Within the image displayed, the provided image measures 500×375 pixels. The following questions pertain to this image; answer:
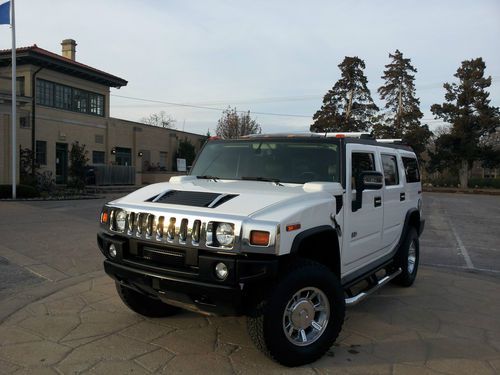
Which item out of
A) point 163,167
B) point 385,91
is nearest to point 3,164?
point 163,167

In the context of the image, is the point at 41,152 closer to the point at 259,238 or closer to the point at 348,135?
the point at 348,135

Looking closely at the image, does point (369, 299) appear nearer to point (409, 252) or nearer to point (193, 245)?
point (409, 252)

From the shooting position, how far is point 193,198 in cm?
399

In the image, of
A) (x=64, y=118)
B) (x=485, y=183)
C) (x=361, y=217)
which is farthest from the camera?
(x=485, y=183)

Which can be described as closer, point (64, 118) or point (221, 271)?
point (221, 271)

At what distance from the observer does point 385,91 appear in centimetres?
4947

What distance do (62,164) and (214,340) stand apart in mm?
26254

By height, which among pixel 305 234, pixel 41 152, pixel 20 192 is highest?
pixel 41 152

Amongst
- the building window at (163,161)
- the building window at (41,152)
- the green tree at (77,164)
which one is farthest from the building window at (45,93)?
the building window at (163,161)

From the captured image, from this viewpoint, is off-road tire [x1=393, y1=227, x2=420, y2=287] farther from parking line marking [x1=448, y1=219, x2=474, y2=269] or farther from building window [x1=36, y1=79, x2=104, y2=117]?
building window [x1=36, y1=79, x2=104, y2=117]

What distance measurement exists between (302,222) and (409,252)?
10.8 ft

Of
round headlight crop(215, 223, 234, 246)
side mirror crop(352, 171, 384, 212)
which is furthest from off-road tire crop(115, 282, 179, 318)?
side mirror crop(352, 171, 384, 212)

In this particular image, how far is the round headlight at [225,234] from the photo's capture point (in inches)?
137

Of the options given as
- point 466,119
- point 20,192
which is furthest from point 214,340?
point 466,119
